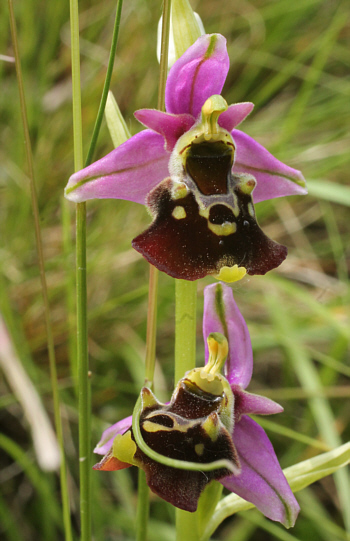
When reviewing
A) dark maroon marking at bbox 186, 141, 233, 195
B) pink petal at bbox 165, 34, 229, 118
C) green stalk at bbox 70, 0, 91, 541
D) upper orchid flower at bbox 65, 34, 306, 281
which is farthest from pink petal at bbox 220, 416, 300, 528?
pink petal at bbox 165, 34, 229, 118

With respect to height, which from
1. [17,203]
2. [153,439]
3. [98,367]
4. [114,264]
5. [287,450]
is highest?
[153,439]

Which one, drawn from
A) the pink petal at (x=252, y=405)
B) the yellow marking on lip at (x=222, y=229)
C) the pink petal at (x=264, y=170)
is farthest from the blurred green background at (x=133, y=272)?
the yellow marking on lip at (x=222, y=229)

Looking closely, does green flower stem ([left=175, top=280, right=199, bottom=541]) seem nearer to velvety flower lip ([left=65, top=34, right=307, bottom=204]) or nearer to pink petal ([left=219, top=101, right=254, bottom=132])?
velvety flower lip ([left=65, top=34, right=307, bottom=204])

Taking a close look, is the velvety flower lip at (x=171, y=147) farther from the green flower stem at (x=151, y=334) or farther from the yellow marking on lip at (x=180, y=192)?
the green flower stem at (x=151, y=334)

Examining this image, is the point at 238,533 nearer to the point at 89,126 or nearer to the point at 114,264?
the point at 114,264

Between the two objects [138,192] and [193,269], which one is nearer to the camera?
[193,269]

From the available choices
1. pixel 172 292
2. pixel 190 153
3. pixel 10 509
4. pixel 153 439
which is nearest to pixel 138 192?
pixel 190 153

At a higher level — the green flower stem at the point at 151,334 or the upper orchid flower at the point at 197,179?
the upper orchid flower at the point at 197,179
